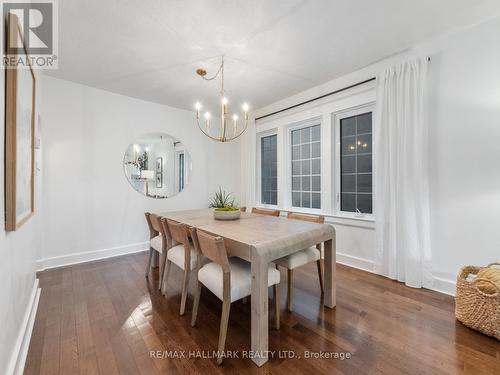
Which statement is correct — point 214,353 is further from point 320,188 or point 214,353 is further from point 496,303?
point 320,188

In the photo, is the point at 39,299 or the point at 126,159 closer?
the point at 39,299

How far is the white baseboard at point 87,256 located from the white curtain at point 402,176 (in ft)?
11.9

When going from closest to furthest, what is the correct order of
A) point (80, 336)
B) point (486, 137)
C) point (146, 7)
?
point (80, 336) → point (146, 7) → point (486, 137)

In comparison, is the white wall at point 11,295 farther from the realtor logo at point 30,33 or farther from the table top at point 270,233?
the table top at point 270,233

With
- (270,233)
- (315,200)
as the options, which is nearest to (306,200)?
(315,200)

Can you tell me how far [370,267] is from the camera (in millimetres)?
2918

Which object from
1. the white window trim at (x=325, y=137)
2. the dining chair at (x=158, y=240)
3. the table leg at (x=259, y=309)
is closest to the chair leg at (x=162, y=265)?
the dining chair at (x=158, y=240)

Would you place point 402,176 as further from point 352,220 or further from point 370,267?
point 370,267

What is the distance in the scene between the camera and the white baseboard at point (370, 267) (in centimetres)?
231

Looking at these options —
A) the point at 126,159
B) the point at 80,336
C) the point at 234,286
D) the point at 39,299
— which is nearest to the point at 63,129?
the point at 126,159

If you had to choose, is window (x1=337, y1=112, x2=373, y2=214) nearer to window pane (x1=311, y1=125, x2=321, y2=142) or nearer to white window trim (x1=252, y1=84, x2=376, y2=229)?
white window trim (x1=252, y1=84, x2=376, y2=229)

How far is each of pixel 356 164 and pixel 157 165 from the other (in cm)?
326

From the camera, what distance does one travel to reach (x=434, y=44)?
2.38 metres

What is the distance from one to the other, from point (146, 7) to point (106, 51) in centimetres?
97
